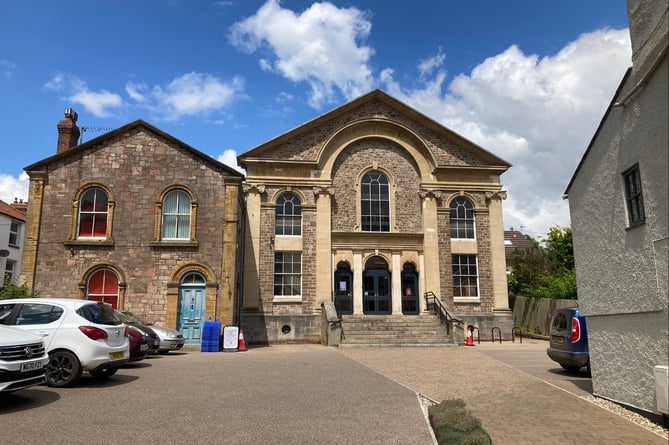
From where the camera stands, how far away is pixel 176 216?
20.0 meters

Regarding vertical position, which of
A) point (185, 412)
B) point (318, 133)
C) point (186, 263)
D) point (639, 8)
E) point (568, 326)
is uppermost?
point (318, 133)

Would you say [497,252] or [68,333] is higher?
[497,252]

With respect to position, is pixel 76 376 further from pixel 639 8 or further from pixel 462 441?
pixel 639 8

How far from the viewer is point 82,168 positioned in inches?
791

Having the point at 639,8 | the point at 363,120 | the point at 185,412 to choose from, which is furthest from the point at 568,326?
the point at 363,120

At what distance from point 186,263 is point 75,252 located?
4.25m

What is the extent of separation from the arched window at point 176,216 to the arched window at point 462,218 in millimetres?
12391

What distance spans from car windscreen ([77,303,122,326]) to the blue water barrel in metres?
7.78

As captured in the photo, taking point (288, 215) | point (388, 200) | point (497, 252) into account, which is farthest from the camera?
point (388, 200)

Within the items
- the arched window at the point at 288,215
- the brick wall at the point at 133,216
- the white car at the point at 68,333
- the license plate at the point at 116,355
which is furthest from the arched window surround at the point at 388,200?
the white car at the point at 68,333

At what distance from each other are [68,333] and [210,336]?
892 cm

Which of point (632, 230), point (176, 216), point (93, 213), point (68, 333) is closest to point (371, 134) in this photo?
point (176, 216)

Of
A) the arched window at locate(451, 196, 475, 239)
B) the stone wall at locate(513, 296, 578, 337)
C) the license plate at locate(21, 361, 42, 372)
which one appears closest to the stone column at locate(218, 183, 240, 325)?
the arched window at locate(451, 196, 475, 239)

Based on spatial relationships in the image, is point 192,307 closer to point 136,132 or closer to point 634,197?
point 136,132
